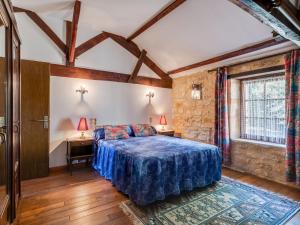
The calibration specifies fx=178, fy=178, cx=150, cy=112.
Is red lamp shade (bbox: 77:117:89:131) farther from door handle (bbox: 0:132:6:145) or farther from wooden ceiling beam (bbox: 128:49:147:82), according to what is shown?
door handle (bbox: 0:132:6:145)

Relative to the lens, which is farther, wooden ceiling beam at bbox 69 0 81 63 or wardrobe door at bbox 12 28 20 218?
wooden ceiling beam at bbox 69 0 81 63

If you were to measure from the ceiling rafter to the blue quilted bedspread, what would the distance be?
2.74 metres

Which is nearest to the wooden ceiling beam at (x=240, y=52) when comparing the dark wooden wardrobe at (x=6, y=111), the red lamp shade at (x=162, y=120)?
the red lamp shade at (x=162, y=120)

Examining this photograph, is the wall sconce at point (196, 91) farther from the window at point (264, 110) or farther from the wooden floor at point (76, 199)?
the wooden floor at point (76, 199)

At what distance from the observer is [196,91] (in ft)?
15.5

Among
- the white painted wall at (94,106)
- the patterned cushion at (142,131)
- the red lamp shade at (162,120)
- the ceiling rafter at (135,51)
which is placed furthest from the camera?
the red lamp shade at (162,120)

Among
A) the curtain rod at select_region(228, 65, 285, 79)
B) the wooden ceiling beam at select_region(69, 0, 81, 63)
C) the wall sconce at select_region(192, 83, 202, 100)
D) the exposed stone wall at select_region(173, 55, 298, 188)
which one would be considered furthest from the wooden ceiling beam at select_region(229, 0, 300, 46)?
the wooden ceiling beam at select_region(69, 0, 81, 63)

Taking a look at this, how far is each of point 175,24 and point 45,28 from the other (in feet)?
8.76

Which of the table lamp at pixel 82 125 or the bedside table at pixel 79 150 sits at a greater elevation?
the table lamp at pixel 82 125

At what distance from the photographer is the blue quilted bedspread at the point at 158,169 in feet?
7.73

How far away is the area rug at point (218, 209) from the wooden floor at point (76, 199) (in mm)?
163

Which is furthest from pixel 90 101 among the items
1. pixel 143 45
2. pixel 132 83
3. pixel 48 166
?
pixel 143 45

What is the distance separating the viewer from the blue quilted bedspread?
2.36m

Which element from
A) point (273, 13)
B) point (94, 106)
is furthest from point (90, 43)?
point (273, 13)
